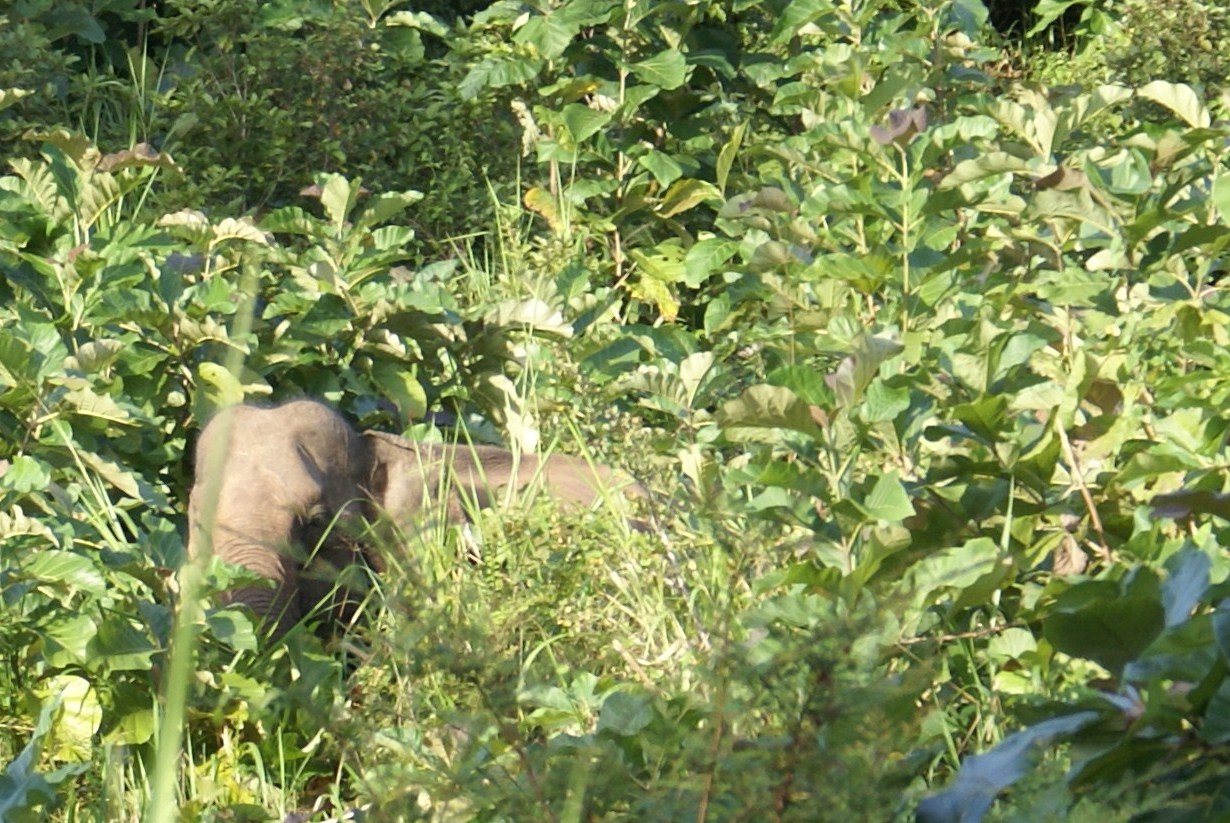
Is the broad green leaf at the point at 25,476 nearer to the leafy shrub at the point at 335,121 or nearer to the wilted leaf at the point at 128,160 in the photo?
the wilted leaf at the point at 128,160

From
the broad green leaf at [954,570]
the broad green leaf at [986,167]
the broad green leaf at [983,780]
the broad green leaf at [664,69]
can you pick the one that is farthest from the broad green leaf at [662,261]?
the broad green leaf at [983,780]

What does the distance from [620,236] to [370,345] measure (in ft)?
5.12

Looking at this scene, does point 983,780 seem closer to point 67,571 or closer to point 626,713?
point 626,713

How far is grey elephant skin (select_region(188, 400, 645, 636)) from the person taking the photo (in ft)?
12.0

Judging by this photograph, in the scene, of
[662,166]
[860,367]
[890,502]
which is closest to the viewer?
[890,502]

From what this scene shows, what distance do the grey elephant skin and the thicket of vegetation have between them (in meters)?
0.12

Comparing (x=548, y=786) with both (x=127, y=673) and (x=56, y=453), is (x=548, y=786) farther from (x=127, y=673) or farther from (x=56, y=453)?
(x=56, y=453)

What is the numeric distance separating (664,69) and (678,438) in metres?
2.38

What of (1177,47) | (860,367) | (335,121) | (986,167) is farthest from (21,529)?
(1177,47)

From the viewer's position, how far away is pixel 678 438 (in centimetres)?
355

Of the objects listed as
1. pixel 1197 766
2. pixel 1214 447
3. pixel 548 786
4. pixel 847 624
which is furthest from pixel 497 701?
pixel 1214 447

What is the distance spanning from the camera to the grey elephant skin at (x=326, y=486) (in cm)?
366

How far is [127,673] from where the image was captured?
3.16 meters

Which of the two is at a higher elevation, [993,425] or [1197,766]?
[1197,766]
